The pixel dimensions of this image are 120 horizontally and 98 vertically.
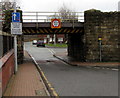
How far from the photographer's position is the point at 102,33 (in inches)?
803

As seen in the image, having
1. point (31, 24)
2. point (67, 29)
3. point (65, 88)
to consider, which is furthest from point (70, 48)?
point (65, 88)

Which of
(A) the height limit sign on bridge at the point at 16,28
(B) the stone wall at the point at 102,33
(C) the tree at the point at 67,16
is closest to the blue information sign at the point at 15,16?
(A) the height limit sign on bridge at the point at 16,28

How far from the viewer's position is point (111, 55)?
20.5 metres

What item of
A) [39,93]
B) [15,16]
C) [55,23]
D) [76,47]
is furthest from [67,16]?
[39,93]

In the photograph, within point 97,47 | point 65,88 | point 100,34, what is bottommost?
point 65,88

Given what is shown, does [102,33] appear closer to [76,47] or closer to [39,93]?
[76,47]

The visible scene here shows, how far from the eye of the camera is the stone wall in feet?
66.4

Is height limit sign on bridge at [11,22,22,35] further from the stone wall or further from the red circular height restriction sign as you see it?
the stone wall

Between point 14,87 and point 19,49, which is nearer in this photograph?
→ point 14,87

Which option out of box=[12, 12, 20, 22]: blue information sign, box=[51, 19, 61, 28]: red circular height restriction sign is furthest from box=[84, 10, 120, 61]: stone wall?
box=[12, 12, 20, 22]: blue information sign

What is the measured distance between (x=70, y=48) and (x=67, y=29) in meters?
7.84

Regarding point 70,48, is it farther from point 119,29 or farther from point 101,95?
point 101,95

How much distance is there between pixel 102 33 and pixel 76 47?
5134 millimetres

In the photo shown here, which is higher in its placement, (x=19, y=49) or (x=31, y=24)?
(x=31, y=24)
